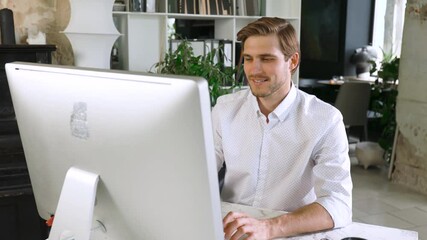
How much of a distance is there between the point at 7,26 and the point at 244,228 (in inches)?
79.6

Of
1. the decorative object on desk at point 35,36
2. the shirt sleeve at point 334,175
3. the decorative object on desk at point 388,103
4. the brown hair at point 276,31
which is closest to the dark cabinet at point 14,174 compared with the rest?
the decorative object on desk at point 35,36

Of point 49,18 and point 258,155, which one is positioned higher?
point 49,18

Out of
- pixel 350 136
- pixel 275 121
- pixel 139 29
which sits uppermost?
pixel 139 29

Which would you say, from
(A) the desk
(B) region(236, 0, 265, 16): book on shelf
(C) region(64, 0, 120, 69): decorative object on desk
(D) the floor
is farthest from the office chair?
(A) the desk

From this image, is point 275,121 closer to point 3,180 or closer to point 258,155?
point 258,155

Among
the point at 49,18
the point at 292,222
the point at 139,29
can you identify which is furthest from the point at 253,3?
the point at 292,222

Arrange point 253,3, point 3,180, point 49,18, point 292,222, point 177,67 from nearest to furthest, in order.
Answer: point 292,222
point 3,180
point 49,18
point 177,67
point 253,3

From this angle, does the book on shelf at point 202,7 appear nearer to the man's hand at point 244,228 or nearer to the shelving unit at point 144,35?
the shelving unit at point 144,35

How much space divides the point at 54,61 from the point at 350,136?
4.58m

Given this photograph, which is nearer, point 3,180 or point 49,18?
point 3,180

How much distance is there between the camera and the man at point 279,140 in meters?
1.56

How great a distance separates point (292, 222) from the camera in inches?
52.6

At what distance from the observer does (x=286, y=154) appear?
1.65 meters

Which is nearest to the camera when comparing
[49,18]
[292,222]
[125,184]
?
[125,184]
